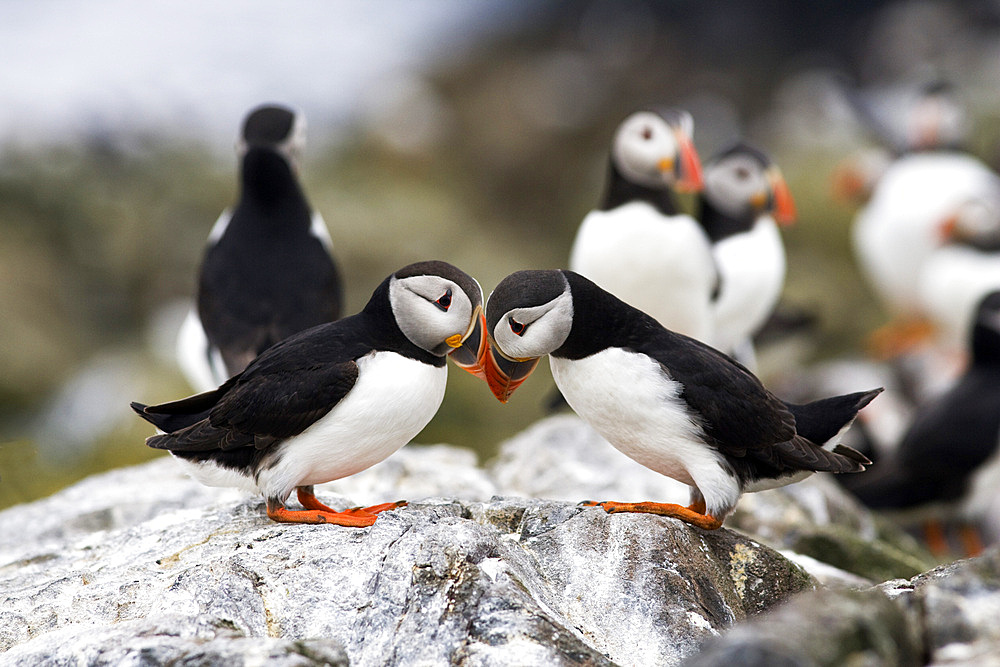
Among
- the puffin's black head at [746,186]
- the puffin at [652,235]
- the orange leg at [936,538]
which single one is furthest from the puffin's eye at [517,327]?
the orange leg at [936,538]

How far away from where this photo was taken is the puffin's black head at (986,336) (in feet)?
25.4

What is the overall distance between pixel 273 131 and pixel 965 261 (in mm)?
6867

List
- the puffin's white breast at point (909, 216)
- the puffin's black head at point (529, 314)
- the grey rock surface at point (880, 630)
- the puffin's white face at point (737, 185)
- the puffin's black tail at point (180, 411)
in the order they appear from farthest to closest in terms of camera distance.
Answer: the puffin's white breast at point (909, 216), the puffin's white face at point (737, 185), the puffin's black tail at point (180, 411), the puffin's black head at point (529, 314), the grey rock surface at point (880, 630)

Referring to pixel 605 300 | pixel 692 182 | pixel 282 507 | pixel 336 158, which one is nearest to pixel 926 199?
pixel 692 182

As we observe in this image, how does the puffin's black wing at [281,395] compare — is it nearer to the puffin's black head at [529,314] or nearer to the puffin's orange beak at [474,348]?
the puffin's orange beak at [474,348]

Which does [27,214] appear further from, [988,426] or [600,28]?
[600,28]

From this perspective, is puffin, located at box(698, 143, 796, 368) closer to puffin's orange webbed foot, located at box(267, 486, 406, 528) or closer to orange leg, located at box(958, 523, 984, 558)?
orange leg, located at box(958, 523, 984, 558)

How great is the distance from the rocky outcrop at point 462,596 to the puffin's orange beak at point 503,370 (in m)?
0.47

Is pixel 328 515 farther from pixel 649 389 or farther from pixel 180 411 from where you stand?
pixel 649 389

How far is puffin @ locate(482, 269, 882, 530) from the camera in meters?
3.88

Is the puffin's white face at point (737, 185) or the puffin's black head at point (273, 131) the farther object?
the puffin's white face at point (737, 185)

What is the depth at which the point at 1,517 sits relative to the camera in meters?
5.46

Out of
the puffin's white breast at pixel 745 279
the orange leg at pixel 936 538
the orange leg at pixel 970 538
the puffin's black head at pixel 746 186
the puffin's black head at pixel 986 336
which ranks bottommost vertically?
the orange leg at pixel 936 538

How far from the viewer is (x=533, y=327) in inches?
151
